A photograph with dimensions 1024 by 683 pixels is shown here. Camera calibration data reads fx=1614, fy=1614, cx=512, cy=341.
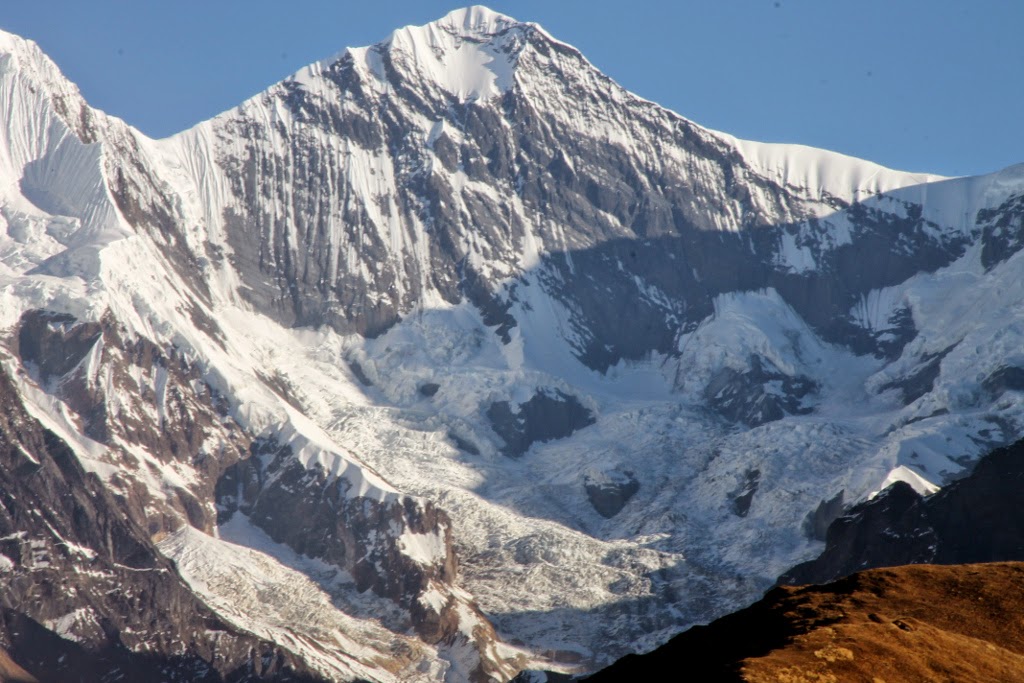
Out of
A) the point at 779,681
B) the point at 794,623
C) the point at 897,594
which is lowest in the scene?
the point at 779,681

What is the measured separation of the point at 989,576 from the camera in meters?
81.9

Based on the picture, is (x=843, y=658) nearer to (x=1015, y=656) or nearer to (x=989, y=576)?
(x=1015, y=656)

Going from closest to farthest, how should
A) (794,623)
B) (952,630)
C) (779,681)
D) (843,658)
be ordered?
(779,681) < (843,658) < (794,623) < (952,630)

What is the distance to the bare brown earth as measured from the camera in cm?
6350

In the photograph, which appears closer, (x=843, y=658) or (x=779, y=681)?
(x=779, y=681)

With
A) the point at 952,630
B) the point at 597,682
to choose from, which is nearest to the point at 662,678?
the point at 597,682

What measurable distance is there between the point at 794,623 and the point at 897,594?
34.8 feet

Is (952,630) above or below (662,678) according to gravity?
above

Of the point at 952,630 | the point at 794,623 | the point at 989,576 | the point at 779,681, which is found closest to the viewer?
the point at 779,681

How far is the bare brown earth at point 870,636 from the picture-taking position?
2500 inches

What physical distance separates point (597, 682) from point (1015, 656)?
19.8 m

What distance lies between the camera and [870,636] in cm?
6800

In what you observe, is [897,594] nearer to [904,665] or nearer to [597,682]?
[904,665]

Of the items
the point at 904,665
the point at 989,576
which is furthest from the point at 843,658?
the point at 989,576
